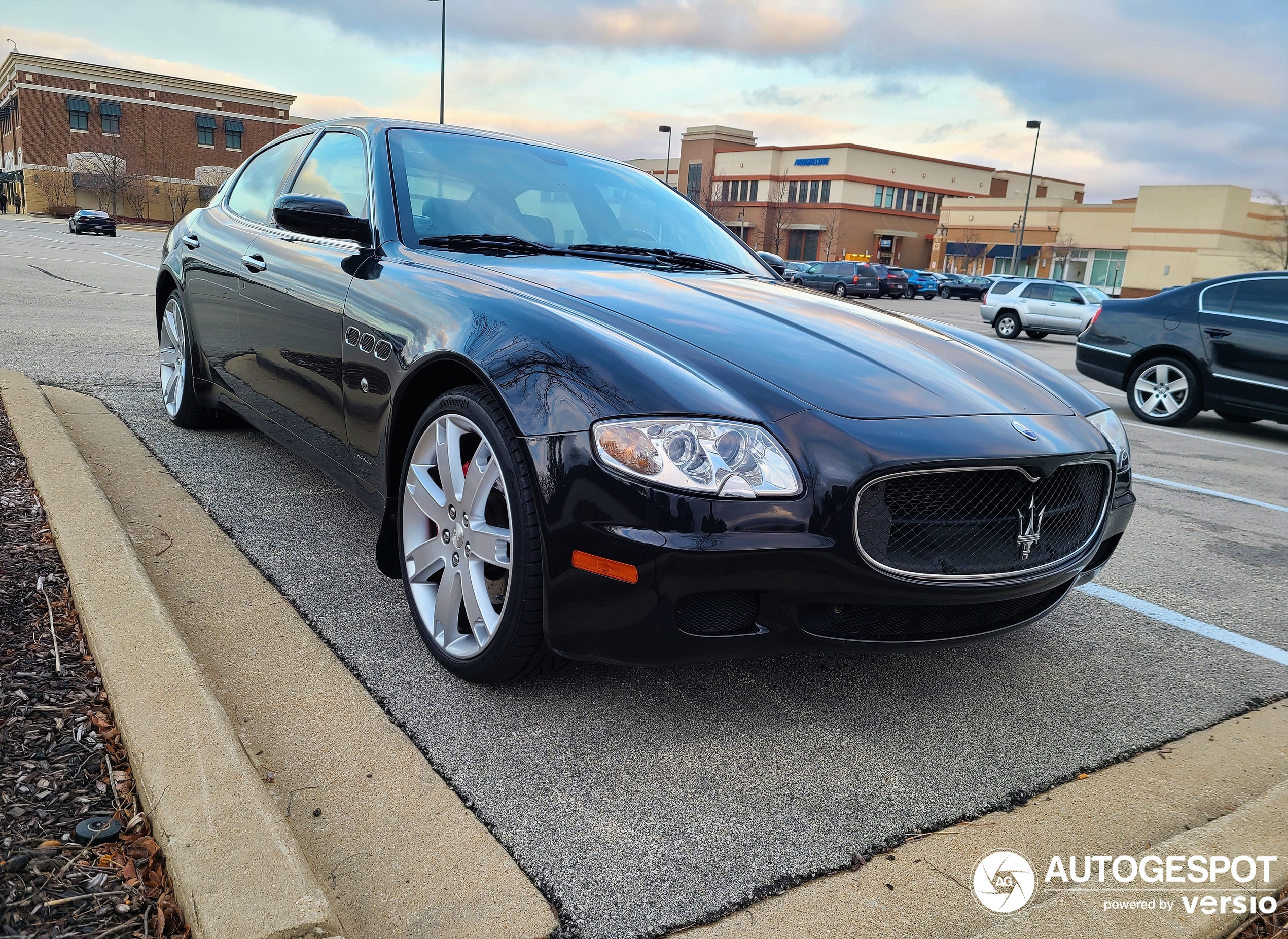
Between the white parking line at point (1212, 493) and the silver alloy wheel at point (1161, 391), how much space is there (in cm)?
293

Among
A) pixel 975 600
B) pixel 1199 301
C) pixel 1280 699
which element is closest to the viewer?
pixel 975 600

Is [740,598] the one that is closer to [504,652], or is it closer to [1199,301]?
[504,652]

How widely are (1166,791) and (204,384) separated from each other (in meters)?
4.28

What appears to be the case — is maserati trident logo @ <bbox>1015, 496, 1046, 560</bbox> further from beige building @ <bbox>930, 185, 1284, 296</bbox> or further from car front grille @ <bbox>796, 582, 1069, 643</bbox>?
beige building @ <bbox>930, 185, 1284, 296</bbox>

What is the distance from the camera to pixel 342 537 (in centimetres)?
362

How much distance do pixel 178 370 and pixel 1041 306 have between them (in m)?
22.3

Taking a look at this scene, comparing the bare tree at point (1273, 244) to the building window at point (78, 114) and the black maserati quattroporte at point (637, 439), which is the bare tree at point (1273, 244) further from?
the building window at point (78, 114)

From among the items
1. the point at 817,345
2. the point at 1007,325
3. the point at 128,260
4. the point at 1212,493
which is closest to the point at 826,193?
the point at 1007,325

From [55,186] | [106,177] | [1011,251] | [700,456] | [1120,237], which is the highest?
[1120,237]

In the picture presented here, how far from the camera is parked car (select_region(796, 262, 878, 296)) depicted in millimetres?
37844

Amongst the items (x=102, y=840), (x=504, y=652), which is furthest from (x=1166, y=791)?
(x=102, y=840)

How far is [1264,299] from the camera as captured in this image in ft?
26.3

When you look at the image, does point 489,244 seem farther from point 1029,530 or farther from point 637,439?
point 1029,530

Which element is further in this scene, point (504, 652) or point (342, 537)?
point (342, 537)
